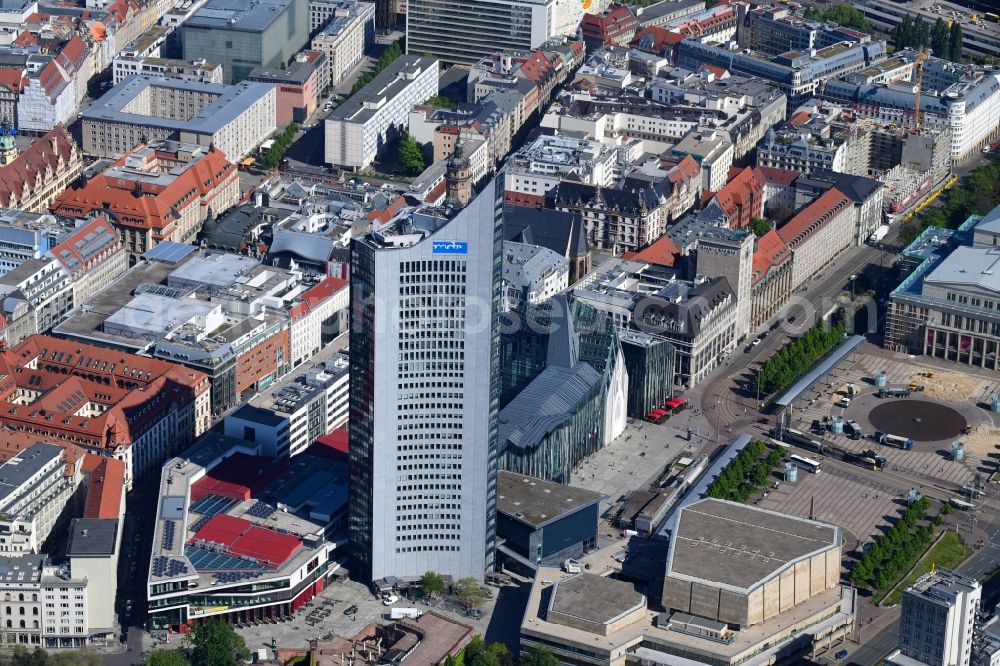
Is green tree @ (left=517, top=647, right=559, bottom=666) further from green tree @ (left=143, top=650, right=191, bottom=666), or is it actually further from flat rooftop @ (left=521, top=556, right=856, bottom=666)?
green tree @ (left=143, top=650, right=191, bottom=666)

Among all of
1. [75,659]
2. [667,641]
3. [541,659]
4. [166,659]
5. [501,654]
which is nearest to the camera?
[166,659]

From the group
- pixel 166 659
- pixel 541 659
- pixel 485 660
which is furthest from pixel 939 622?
pixel 166 659

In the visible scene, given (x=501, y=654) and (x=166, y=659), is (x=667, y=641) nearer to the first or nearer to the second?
(x=501, y=654)

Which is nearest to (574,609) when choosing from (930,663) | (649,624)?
(649,624)

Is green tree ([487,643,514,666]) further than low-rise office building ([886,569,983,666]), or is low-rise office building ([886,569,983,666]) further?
green tree ([487,643,514,666])

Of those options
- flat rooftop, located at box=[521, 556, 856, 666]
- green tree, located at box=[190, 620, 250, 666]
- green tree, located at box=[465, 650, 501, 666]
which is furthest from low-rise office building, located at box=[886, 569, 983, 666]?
green tree, located at box=[190, 620, 250, 666]

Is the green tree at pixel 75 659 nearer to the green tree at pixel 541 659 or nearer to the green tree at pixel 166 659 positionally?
the green tree at pixel 166 659

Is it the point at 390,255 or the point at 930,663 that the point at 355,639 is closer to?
the point at 390,255
